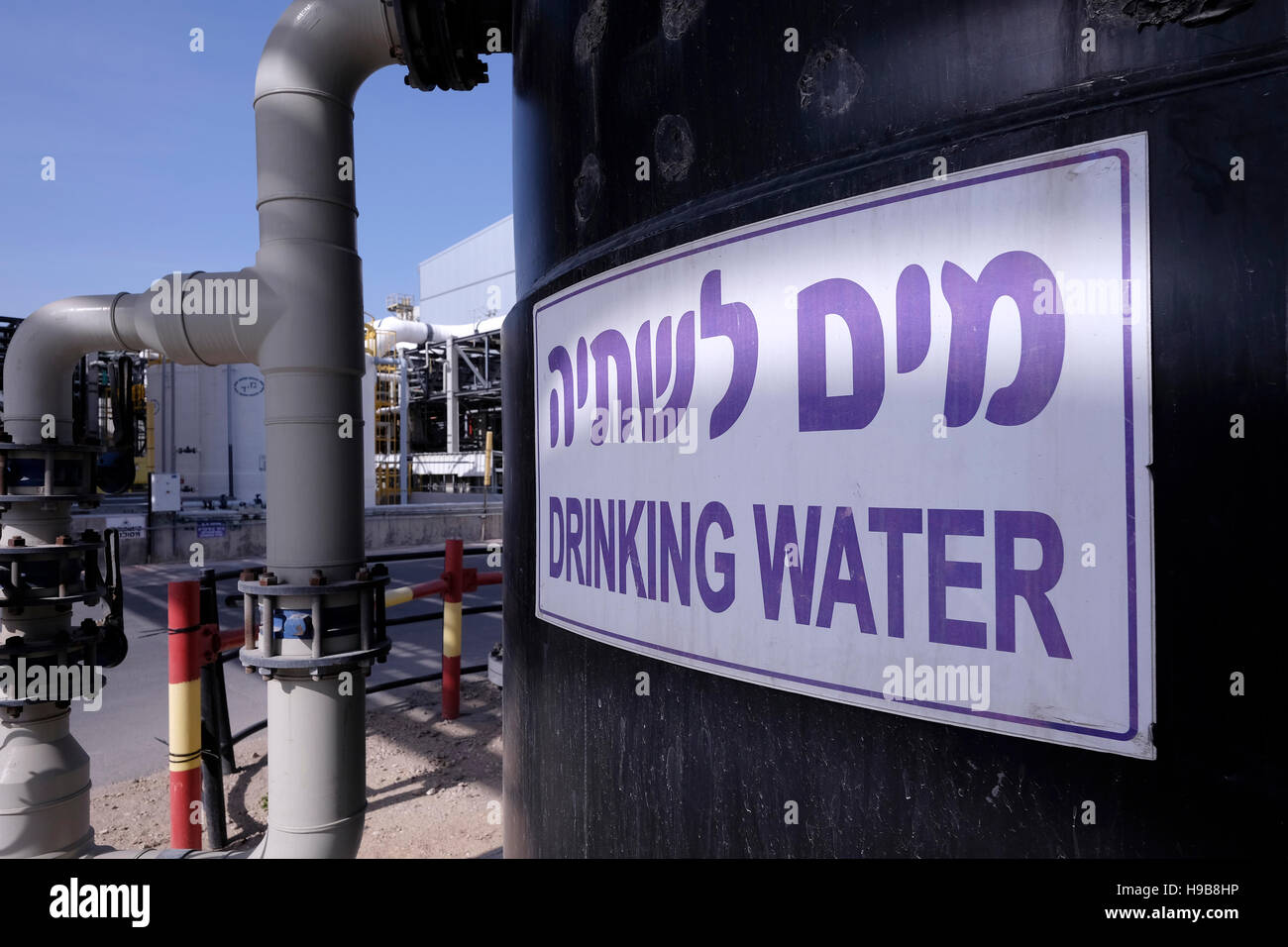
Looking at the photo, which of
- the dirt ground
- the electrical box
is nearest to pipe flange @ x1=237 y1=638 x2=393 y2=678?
the dirt ground

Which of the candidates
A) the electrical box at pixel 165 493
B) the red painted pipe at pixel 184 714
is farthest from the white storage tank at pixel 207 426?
the red painted pipe at pixel 184 714

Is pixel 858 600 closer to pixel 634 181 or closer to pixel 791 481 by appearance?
pixel 791 481

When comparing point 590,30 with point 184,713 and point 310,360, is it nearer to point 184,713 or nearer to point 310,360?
point 310,360

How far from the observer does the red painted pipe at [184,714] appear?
3.53 metres

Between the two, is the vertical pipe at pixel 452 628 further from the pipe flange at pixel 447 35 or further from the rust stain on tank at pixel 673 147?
the rust stain on tank at pixel 673 147

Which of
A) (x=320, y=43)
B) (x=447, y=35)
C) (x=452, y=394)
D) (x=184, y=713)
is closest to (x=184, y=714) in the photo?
(x=184, y=713)

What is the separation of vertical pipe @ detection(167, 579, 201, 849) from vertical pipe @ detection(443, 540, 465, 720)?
199 cm

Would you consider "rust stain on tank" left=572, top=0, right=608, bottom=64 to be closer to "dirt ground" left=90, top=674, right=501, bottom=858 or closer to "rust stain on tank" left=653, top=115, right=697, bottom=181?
"rust stain on tank" left=653, top=115, right=697, bottom=181

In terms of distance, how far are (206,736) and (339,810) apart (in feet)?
4.27

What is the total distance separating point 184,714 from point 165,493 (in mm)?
12746

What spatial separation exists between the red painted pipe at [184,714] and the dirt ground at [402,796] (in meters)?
0.57

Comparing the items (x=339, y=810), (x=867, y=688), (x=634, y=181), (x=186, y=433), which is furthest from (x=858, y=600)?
(x=186, y=433)

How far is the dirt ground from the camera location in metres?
4.04

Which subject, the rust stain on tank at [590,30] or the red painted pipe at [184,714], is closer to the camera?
the rust stain on tank at [590,30]
